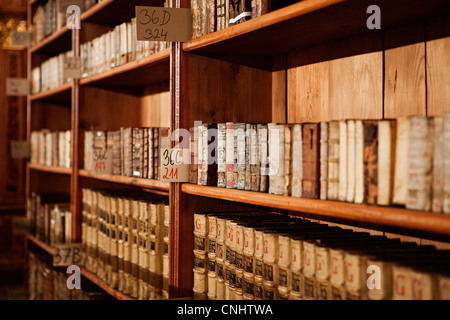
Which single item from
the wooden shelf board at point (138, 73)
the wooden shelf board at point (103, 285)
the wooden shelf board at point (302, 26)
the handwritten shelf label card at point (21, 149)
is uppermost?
the wooden shelf board at point (138, 73)

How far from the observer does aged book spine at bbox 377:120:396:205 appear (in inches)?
42.7

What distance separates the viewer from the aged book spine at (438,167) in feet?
3.22

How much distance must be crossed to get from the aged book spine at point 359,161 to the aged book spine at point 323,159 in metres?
0.10

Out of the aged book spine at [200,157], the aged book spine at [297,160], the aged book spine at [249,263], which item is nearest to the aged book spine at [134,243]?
the aged book spine at [200,157]

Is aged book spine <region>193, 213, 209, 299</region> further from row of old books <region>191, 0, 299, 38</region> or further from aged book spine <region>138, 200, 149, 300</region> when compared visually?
row of old books <region>191, 0, 299, 38</region>

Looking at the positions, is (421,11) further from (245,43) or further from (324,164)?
(245,43)

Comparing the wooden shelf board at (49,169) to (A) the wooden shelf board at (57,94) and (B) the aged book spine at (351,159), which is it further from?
(B) the aged book spine at (351,159)

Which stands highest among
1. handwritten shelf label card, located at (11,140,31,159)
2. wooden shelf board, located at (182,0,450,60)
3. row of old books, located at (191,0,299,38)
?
row of old books, located at (191,0,299,38)

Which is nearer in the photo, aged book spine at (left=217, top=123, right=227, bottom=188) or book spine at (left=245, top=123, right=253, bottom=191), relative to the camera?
book spine at (left=245, top=123, right=253, bottom=191)

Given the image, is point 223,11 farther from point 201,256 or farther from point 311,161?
point 201,256

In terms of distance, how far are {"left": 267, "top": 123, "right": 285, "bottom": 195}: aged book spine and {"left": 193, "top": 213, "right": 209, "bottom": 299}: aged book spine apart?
379 mm

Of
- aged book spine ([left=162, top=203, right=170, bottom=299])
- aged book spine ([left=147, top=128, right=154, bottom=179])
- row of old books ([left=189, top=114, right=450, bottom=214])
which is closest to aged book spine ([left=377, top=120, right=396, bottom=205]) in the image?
row of old books ([left=189, top=114, right=450, bottom=214])

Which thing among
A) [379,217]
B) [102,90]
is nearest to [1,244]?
[102,90]

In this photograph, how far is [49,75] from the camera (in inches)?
134
